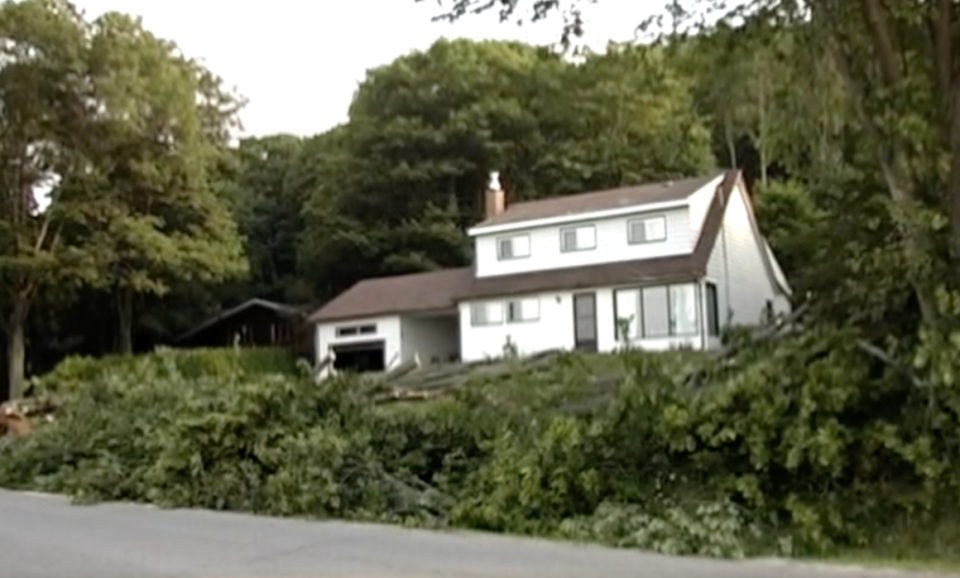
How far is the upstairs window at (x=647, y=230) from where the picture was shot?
32.1m

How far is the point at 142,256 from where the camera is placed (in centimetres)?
3781

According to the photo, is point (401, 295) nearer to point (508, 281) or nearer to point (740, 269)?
point (508, 281)

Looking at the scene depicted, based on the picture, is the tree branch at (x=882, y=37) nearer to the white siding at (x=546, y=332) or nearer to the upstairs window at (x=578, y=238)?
the white siding at (x=546, y=332)

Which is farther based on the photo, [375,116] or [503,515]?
[375,116]

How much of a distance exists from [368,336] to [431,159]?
408 inches

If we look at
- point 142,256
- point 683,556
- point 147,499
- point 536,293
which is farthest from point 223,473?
point 142,256

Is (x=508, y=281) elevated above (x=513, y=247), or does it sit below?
below

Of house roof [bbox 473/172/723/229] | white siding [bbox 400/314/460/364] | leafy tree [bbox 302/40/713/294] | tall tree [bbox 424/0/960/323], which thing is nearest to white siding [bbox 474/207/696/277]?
house roof [bbox 473/172/723/229]

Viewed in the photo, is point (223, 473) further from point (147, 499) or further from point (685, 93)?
point (685, 93)

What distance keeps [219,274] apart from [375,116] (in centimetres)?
1054

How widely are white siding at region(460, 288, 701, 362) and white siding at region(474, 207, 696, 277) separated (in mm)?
1270

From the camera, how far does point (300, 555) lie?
9.59 meters

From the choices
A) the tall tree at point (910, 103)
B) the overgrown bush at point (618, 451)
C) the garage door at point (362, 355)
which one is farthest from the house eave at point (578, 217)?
the tall tree at point (910, 103)

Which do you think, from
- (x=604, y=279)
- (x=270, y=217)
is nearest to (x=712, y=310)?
(x=604, y=279)
